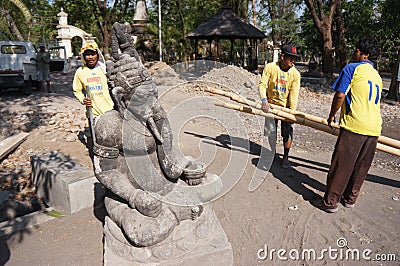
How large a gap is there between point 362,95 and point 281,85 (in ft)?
4.77

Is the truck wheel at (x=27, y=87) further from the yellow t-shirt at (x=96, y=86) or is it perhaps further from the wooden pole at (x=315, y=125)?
the wooden pole at (x=315, y=125)

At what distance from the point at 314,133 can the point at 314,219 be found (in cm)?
417

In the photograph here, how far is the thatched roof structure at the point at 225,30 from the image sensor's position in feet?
52.9

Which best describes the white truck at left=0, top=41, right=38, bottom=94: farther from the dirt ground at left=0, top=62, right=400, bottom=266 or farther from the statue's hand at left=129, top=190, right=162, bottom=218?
the statue's hand at left=129, top=190, right=162, bottom=218

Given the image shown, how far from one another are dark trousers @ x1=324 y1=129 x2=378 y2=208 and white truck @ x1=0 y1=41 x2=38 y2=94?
9715 millimetres

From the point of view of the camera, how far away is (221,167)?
16.7ft

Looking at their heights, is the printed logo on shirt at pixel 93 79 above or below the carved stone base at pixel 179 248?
above

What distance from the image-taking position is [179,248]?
2.41m

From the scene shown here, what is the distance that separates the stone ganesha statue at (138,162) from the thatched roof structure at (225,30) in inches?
564

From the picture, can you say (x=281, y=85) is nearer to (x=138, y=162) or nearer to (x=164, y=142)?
(x=164, y=142)

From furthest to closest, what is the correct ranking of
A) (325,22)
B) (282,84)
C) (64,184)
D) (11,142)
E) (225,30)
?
(225,30) < (325,22) < (11,142) < (282,84) < (64,184)

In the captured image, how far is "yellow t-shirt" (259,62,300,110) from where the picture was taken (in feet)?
14.9

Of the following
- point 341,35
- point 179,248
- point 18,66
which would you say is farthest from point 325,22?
point 179,248

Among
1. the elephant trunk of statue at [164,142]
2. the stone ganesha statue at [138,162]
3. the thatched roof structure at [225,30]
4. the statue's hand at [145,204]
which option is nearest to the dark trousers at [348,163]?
the stone ganesha statue at [138,162]
